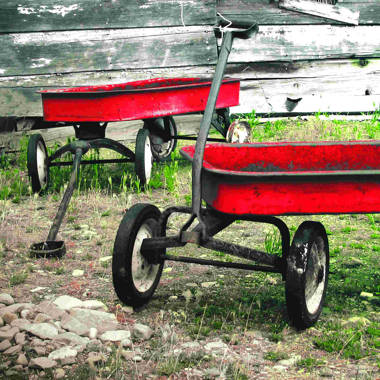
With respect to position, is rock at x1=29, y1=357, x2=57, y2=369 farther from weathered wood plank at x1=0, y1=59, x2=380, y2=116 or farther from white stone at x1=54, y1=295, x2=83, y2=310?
weathered wood plank at x1=0, y1=59, x2=380, y2=116

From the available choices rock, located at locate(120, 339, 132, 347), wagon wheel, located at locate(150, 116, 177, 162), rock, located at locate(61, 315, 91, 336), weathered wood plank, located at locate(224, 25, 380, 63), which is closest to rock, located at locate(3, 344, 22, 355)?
rock, located at locate(61, 315, 91, 336)

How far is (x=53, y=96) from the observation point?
16.2 feet

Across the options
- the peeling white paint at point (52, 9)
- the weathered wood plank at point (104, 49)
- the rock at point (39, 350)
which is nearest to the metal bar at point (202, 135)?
the rock at point (39, 350)

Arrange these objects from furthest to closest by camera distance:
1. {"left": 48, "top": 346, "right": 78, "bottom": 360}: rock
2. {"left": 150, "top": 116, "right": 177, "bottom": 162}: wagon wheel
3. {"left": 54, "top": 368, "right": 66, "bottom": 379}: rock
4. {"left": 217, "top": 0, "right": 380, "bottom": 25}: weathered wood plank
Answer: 1. {"left": 217, "top": 0, "right": 380, "bottom": 25}: weathered wood plank
2. {"left": 150, "top": 116, "right": 177, "bottom": 162}: wagon wheel
3. {"left": 48, "top": 346, "right": 78, "bottom": 360}: rock
4. {"left": 54, "top": 368, "right": 66, "bottom": 379}: rock

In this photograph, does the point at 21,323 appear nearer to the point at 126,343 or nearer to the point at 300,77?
the point at 126,343

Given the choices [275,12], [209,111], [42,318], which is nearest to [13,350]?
[42,318]

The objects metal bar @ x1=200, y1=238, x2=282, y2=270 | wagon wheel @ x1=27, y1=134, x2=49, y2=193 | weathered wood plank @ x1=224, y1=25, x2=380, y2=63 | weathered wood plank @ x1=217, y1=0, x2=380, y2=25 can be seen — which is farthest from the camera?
weathered wood plank @ x1=224, y1=25, x2=380, y2=63

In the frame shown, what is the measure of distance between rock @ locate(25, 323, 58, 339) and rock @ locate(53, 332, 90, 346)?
3 centimetres

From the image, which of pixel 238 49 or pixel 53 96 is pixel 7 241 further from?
pixel 238 49

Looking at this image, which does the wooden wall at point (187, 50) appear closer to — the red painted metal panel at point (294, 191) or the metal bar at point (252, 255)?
the red painted metal panel at point (294, 191)

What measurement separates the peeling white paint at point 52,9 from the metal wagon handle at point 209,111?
14.7 ft

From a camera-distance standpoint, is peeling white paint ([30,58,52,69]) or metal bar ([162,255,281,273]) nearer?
metal bar ([162,255,281,273])

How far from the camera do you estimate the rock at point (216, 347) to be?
2.49 m

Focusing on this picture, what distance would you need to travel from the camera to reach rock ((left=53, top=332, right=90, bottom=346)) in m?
2.47
